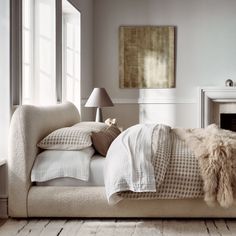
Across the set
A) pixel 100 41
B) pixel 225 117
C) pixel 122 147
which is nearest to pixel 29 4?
pixel 122 147

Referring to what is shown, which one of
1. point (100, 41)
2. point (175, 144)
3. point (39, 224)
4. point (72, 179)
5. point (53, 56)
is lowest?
point (39, 224)

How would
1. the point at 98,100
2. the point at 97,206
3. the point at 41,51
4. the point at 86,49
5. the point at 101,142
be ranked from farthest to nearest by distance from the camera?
the point at 86,49 → the point at 98,100 → the point at 41,51 → the point at 101,142 → the point at 97,206

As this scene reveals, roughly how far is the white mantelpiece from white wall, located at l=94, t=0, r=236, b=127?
0.14 metres

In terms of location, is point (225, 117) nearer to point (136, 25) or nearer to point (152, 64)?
point (152, 64)

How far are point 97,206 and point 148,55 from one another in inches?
167

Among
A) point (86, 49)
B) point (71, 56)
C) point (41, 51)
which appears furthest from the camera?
point (86, 49)

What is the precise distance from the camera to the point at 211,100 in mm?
7012

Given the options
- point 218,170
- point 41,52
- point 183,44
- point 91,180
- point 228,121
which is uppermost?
point 183,44

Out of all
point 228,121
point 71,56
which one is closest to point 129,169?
point 71,56

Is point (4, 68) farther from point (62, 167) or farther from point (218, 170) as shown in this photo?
point (218, 170)

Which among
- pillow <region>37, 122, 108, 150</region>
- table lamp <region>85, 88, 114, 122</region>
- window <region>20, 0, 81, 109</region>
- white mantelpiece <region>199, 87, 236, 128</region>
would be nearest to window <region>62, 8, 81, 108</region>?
table lamp <region>85, 88, 114, 122</region>

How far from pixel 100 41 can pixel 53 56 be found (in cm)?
246

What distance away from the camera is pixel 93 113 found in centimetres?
713

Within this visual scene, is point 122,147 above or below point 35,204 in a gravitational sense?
above
